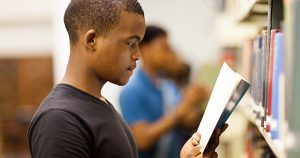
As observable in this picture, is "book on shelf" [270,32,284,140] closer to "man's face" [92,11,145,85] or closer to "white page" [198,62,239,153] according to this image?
"white page" [198,62,239,153]

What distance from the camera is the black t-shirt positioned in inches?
54.0

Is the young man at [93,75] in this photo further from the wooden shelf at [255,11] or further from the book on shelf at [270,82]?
the wooden shelf at [255,11]

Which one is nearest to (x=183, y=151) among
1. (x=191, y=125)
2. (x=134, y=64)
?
(x=134, y=64)

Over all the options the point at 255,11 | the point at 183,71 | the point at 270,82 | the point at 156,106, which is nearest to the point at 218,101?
the point at 270,82

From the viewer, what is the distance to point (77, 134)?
1.40 meters

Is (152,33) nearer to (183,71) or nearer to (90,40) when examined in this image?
(183,71)

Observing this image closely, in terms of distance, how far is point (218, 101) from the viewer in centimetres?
153

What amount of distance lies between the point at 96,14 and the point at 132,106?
1702mm

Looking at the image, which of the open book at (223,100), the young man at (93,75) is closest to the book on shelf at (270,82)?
the open book at (223,100)

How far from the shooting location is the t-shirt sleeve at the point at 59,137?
1364 millimetres

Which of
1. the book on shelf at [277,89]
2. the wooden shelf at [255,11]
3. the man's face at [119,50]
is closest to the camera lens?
the book on shelf at [277,89]

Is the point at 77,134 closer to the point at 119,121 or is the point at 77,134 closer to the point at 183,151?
the point at 119,121

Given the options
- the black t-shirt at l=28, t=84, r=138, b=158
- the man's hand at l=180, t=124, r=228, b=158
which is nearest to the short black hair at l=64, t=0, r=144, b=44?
the black t-shirt at l=28, t=84, r=138, b=158

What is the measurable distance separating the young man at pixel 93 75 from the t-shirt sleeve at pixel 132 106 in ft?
5.27
